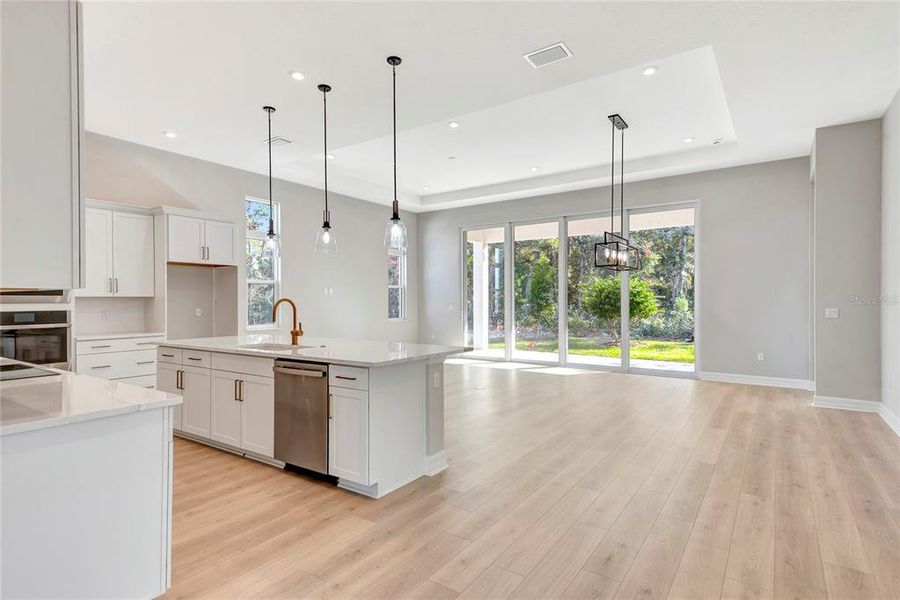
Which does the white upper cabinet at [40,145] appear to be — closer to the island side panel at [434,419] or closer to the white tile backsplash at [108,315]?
the island side panel at [434,419]

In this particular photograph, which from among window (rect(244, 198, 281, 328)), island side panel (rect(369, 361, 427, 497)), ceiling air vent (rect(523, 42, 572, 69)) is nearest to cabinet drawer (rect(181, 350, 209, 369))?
island side panel (rect(369, 361, 427, 497))

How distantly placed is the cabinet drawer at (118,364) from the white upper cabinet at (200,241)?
1128 millimetres

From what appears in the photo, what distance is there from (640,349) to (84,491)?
23.8 ft

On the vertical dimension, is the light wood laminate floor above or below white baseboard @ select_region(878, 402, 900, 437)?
below

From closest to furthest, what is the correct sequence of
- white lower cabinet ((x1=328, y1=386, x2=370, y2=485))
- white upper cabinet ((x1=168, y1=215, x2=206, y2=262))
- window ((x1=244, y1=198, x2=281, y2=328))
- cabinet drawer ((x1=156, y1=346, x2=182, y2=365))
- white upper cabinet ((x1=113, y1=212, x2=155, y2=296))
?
white lower cabinet ((x1=328, y1=386, x2=370, y2=485)) < cabinet drawer ((x1=156, y1=346, x2=182, y2=365)) < white upper cabinet ((x1=113, y1=212, x2=155, y2=296)) < white upper cabinet ((x1=168, y1=215, x2=206, y2=262)) < window ((x1=244, y1=198, x2=281, y2=328))

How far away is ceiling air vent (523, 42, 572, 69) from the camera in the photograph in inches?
127

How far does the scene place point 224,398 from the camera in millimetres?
3645

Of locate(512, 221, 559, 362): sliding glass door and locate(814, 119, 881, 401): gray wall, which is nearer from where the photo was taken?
locate(814, 119, 881, 401): gray wall

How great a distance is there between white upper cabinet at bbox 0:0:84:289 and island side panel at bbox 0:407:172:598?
1.75 ft

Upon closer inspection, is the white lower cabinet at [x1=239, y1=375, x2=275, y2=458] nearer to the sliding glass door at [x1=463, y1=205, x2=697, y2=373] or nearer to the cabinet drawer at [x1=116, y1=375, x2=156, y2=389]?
the cabinet drawer at [x1=116, y1=375, x2=156, y2=389]

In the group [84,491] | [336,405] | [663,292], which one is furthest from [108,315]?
[663,292]

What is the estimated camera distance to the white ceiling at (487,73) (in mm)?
2908

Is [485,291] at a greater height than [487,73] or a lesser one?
lesser

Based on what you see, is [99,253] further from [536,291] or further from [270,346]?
[536,291]
